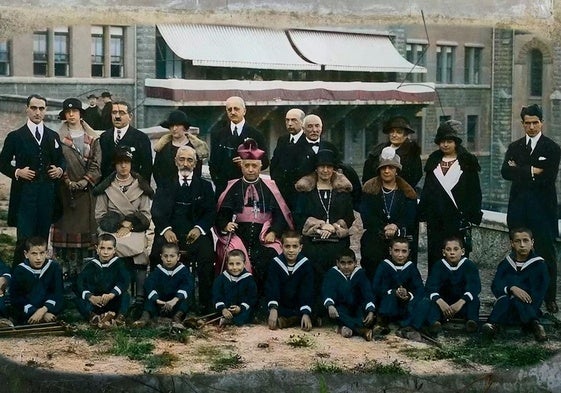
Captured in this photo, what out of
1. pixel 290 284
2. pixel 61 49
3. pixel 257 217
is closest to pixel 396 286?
pixel 290 284

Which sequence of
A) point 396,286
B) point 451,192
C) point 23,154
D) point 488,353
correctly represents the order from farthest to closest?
1. point 451,192
2. point 23,154
3. point 396,286
4. point 488,353

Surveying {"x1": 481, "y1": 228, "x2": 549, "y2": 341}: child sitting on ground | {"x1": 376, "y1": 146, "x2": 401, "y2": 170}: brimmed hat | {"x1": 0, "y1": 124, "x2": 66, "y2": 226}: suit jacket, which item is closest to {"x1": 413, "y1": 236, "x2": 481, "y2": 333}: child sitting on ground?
{"x1": 481, "y1": 228, "x2": 549, "y2": 341}: child sitting on ground

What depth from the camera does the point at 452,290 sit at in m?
5.88

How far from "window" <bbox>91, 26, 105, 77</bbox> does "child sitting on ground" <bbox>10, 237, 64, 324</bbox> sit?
1.14 m

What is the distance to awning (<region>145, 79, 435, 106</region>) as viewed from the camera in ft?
20.9

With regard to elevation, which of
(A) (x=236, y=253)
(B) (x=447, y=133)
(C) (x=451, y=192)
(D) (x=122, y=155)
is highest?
(B) (x=447, y=133)

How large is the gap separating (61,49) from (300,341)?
7.50 ft

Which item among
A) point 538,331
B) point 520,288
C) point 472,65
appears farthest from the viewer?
point 472,65

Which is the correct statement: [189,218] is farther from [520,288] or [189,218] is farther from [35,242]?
[520,288]

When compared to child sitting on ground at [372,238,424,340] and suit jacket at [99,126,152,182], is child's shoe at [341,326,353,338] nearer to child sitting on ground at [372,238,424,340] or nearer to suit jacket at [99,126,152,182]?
child sitting on ground at [372,238,424,340]

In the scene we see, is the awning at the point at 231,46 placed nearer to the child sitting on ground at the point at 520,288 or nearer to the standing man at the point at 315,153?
the standing man at the point at 315,153

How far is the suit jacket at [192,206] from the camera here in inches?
245

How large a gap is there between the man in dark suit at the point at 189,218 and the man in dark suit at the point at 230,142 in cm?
30

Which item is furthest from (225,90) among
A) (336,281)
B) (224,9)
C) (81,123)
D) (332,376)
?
(332,376)
